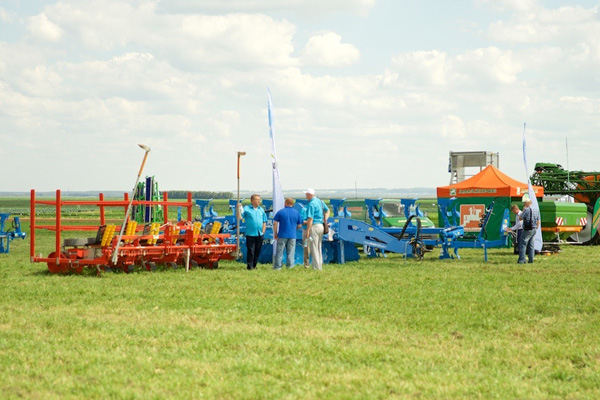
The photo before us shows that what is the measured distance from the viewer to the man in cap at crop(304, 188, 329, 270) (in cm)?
1809

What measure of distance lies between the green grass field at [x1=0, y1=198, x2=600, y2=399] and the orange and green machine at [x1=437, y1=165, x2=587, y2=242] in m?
6.96

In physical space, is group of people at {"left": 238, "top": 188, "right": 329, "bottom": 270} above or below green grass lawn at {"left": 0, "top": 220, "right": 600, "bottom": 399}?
above

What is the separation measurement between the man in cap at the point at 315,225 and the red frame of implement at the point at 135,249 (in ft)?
6.19

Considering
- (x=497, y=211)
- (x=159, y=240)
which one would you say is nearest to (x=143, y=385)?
(x=159, y=240)

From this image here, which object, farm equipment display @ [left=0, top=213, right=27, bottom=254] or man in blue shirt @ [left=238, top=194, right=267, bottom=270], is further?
farm equipment display @ [left=0, top=213, right=27, bottom=254]

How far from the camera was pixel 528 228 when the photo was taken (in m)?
19.6

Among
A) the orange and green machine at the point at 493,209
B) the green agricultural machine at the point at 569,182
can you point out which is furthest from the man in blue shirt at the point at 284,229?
the green agricultural machine at the point at 569,182

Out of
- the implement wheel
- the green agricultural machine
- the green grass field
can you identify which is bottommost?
the green grass field

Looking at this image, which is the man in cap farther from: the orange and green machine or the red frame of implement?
the orange and green machine

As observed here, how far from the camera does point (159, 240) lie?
1772cm

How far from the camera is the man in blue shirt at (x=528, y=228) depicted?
1964 centimetres

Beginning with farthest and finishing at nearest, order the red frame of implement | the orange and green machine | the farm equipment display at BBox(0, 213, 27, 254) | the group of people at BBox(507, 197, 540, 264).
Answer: the farm equipment display at BBox(0, 213, 27, 254), the orange and green machine, the group of people at BBox(507, 197, 540, 264), the red frame of implement

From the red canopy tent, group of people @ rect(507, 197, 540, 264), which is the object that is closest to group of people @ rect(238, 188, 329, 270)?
group of people @ rect(507, 197, 540, 264)

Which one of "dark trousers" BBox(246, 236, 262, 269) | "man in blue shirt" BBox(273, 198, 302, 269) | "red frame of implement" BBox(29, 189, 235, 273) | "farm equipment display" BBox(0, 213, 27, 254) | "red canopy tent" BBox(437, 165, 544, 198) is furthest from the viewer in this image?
"red canopy tent" BBox(437, 165, 544, 198)
